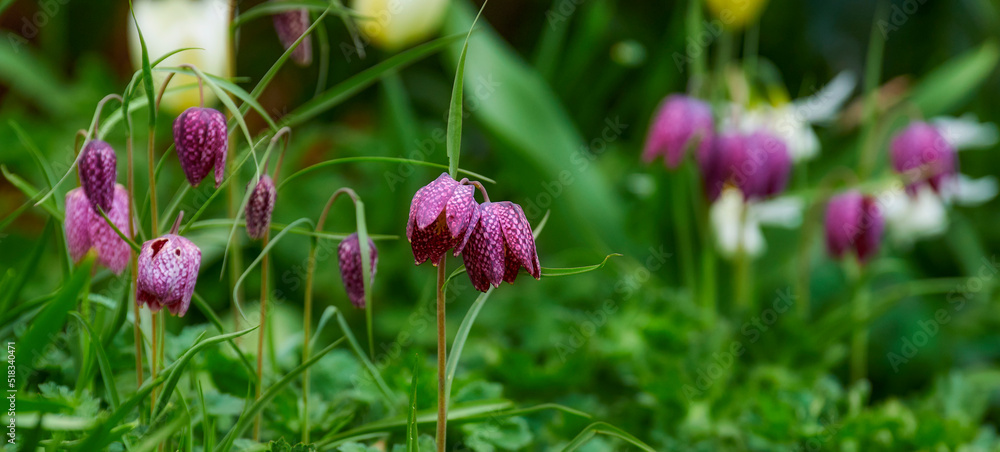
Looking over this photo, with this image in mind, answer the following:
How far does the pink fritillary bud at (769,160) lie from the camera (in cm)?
134

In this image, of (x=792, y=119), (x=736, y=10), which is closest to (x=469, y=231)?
(x=792, y=119)

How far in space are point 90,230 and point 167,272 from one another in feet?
0.53

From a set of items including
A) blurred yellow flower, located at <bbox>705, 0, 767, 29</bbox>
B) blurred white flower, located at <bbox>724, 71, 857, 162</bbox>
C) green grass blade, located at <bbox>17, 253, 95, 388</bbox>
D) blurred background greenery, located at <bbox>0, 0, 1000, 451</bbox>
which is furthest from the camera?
blurred yellow flower, located at <bbox>705, 0, 767, 29</bbox>

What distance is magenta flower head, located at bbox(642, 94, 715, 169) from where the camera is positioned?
53.4 inches

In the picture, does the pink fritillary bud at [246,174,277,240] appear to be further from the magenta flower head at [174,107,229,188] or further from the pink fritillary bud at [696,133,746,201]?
the pink fritillary bud at [696,133,746,201]

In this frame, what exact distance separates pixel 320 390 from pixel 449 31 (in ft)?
3.39

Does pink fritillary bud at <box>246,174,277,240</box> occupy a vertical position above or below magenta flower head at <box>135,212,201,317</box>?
above

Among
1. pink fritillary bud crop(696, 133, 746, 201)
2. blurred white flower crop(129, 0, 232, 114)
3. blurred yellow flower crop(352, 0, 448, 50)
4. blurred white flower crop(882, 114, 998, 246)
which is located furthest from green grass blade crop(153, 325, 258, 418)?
blurred white flower crop(882, 114, 998, 246)

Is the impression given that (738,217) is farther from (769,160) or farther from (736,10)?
(736,10)

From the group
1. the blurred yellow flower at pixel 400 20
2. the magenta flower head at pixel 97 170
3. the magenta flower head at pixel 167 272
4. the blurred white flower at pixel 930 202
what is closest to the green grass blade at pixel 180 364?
the magenta flower head at pixel 167 272

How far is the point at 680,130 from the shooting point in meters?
1.35

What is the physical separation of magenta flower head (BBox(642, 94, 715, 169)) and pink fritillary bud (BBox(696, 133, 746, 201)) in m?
0.01

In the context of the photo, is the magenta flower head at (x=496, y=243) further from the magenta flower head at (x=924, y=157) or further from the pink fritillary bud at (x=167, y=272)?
the magenta flower head at (x=924, y=157)

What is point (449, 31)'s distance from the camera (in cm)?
174
